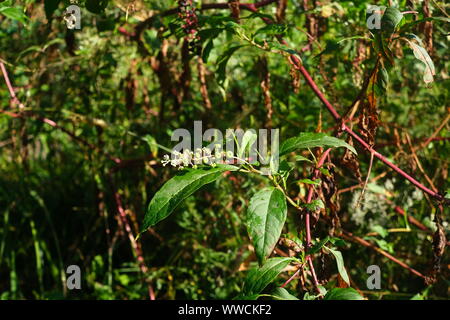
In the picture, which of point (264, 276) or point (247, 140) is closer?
point (264, 276)

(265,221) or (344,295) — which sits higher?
(265,221)

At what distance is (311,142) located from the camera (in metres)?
1.00

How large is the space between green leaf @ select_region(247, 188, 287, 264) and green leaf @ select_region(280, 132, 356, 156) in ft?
0.38

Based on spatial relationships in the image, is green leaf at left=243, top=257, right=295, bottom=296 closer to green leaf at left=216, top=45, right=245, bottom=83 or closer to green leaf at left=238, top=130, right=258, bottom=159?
green leaf at left=238, top=130, right=258, bottom=159

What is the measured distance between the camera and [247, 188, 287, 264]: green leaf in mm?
871

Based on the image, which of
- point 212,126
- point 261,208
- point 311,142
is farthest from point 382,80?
point 212,126

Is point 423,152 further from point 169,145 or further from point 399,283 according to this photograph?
point 169,145

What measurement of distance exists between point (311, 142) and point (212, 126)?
1.29 meters

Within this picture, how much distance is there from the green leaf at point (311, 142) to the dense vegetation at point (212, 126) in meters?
0.22

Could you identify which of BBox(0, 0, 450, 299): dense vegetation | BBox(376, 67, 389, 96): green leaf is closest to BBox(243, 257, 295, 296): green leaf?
BBox(0, 0, 450, 299): dense vegetation

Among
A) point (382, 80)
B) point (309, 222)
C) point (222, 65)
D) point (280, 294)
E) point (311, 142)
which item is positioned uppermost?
point (222, 65)

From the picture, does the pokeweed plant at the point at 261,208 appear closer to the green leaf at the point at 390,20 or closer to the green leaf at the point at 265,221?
the green leaf at the point at 265,221

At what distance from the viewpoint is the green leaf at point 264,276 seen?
935 millimetres

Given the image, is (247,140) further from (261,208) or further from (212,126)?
(212,126)
